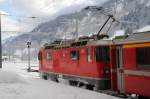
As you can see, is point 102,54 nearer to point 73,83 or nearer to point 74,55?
point 74,55

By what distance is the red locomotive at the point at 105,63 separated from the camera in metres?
18.1

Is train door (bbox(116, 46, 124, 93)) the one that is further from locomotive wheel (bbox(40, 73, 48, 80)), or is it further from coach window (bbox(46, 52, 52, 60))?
locomotive wheel (bbox(40, 73, 48, 80))

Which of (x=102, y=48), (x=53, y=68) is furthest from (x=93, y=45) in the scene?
(x=53, y=68)

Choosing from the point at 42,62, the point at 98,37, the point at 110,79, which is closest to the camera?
the point at 110,79

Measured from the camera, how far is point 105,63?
73.8 ft

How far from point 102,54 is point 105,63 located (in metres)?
0.50

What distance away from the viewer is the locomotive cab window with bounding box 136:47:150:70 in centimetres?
1762

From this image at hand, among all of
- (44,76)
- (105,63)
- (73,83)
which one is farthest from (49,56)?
(105,63)

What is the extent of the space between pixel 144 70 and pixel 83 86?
321 inches

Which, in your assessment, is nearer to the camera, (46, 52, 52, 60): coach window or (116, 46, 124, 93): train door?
(116, 46, 124, 93): train door

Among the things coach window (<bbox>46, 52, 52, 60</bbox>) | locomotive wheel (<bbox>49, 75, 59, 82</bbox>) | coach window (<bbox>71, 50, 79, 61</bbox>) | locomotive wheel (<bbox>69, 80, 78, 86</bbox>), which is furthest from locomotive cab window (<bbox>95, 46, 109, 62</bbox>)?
coach window (<bbox>46, 52, 52, 60</bbox>)

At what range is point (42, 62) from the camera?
117ft

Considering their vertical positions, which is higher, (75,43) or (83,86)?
(75,43)

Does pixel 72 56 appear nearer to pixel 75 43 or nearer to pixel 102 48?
pixel 75 43
